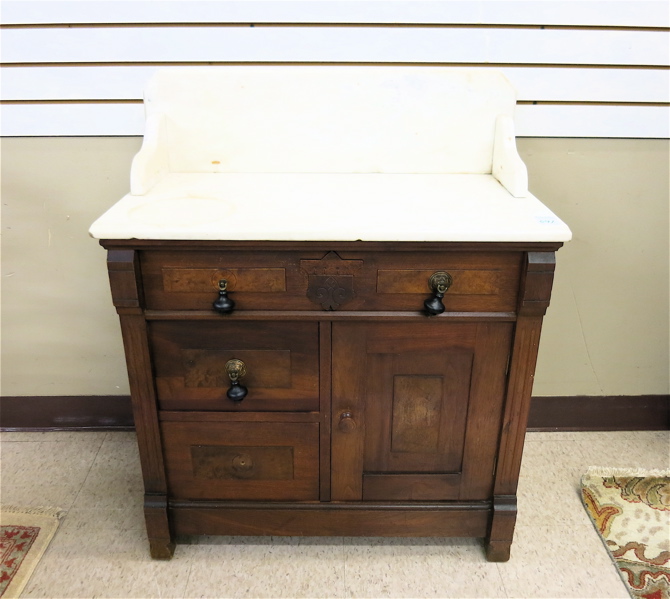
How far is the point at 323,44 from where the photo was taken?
5.78 feet

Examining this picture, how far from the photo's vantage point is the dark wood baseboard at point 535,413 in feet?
7.26

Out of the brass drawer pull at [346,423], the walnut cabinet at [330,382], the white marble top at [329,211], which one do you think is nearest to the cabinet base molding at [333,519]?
the walnut cabinet at [330,382]

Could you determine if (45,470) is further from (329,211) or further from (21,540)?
(329,211)

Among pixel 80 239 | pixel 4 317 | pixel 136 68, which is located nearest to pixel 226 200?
pixel 136 68

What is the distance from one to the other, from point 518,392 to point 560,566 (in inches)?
22.9

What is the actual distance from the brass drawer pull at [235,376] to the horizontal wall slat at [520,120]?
32.8 inches

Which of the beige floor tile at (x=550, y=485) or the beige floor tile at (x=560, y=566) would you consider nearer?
the beige floor tile at (x=560, y=566)

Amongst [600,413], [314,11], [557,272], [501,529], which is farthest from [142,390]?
[600,413]

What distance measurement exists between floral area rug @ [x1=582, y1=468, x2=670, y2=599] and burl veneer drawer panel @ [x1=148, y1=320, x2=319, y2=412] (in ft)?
3.30

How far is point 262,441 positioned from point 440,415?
1.56ft

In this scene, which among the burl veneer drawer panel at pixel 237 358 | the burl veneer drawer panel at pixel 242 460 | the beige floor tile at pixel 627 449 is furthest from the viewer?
the beige floor tile at pixel 627 449

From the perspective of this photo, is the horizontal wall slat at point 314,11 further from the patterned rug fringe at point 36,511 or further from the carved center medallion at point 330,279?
the patterned rug fringe at point 36,511

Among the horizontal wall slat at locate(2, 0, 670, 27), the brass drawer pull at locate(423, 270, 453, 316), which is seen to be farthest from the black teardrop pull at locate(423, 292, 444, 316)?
the horizontal wall slat at locate(2, 0, 670, 27)

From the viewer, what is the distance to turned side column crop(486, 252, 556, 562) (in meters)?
1.40
